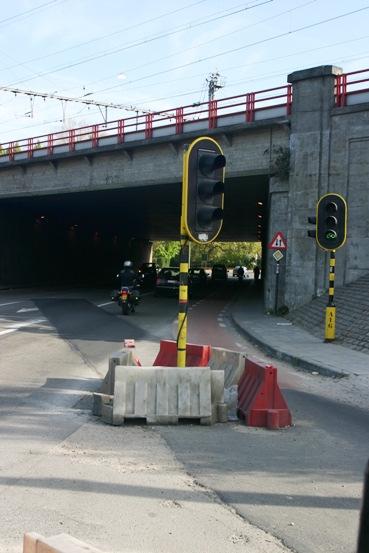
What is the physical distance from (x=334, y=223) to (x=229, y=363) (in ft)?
22.0

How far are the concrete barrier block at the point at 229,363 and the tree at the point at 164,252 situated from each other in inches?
3441

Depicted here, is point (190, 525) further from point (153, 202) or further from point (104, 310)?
point (153, 202)

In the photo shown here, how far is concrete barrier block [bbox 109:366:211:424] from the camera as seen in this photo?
6.34 m

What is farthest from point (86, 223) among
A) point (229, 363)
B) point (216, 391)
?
point (216, 391)

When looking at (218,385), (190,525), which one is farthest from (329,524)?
(218,385)

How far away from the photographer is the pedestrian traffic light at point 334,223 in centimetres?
1338

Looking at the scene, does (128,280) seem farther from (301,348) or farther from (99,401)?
(99,401)

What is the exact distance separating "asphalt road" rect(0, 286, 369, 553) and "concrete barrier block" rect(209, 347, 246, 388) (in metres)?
0.85

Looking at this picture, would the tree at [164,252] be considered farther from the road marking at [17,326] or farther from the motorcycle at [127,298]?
the road marking at [17,326]

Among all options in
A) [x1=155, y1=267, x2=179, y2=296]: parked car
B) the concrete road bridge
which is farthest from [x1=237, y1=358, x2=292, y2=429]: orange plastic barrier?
[x1=155, y1=267, x2=179, y2=296]: parked car

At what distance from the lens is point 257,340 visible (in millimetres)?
13906

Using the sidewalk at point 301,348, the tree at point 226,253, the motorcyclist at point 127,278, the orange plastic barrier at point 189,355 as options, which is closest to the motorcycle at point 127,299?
the motorcyclist at point 127,278

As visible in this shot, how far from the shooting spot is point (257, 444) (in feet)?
19.0

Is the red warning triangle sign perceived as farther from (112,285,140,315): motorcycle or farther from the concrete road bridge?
(112,285,140,315): motorcycle
